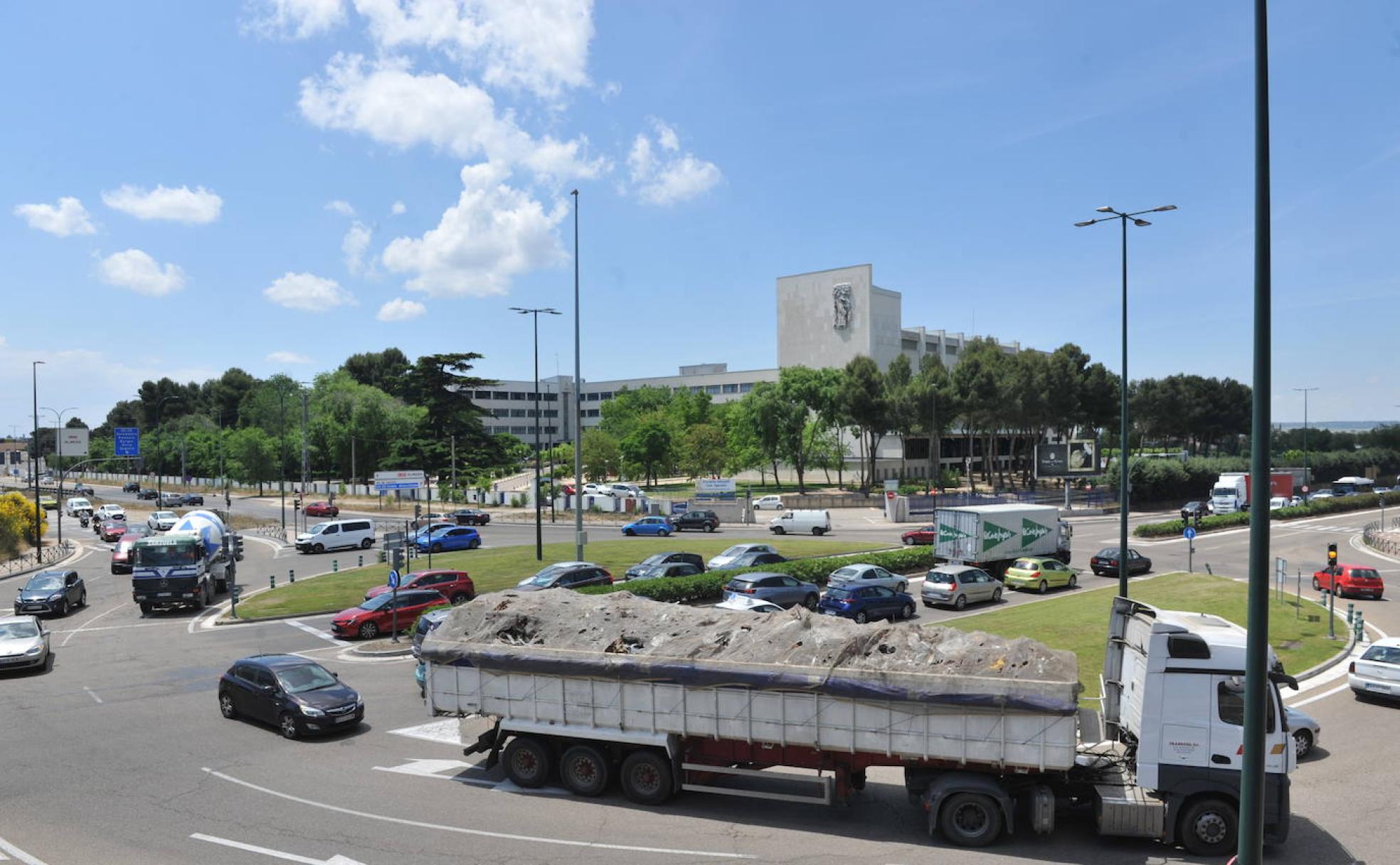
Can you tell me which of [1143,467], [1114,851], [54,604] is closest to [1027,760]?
[1114,851]

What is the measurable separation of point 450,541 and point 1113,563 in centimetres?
3328

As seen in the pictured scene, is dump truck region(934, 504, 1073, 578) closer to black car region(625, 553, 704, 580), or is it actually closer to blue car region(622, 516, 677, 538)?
black car region(625, 553, 704, 580)

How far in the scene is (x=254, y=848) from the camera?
10.8 meters

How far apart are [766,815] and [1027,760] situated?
3673 millimetres

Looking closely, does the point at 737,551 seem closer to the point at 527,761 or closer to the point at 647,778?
the point at 527,761

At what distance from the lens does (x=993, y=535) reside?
35906 mm

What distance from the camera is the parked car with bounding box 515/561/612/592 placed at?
92.9 feet

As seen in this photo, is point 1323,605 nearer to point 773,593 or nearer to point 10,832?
point 773,593

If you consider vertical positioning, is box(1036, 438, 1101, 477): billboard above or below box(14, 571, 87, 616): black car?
above

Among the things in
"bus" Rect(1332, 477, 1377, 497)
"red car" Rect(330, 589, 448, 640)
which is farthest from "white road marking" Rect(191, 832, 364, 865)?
"bus" Rect(1332, 477, 1377, 497)

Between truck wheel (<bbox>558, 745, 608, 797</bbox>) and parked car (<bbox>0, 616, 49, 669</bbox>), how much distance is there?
17.4 meters

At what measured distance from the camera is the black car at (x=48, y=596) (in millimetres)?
30484

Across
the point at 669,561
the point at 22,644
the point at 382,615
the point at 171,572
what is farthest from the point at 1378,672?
the point at 171,572

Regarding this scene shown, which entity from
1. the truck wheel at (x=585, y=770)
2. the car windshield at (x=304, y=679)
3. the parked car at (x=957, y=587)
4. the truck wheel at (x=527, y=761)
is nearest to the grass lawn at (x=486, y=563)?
the parked car at (x=957, y=587)
